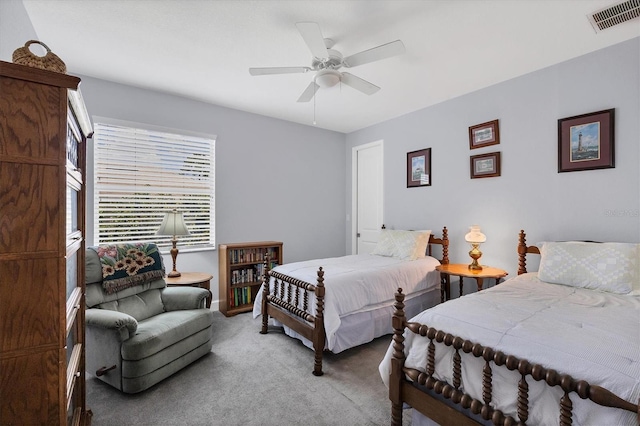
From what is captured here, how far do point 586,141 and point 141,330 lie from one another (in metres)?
4.16

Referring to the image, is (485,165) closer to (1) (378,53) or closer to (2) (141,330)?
(1) (378,53)

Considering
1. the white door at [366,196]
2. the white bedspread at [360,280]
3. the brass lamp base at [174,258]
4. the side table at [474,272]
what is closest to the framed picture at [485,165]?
the side table at [474,272]

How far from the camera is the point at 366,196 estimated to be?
522 cm

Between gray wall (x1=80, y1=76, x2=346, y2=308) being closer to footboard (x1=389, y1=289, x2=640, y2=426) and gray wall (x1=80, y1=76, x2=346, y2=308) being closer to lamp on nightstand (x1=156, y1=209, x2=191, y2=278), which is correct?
lamp on nightstand (x1=156, y1=209, x2=191, y2=278)

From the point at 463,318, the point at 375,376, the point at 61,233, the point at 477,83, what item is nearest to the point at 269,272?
the point at 375,376

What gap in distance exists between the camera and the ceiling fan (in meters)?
2.08

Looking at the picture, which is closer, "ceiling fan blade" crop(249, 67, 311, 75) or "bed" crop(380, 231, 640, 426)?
"bed" crop(380, 231, 640, 426)

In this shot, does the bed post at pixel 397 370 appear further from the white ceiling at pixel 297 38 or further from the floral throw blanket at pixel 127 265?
the floral throw blanket at pixel 127 265

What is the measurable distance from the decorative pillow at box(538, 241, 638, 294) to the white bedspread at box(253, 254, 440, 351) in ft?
3.92

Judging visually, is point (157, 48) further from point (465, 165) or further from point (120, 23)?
point (465, 165)

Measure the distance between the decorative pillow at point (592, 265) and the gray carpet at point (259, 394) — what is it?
1.67 meters

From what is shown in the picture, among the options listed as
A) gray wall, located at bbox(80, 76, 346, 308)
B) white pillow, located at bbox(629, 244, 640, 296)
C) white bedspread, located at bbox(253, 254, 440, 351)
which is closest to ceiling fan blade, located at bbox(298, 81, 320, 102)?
gray wall, located at bbox(80, 76, 346, 308)

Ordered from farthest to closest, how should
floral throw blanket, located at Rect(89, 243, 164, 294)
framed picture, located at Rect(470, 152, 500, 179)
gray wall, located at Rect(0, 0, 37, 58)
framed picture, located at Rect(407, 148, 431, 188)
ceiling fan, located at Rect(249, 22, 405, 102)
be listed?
1. framed picture, located at Rect(407, 148, 431, 188)
2. framed picture, located at Rect(470, 152, 500, 179)
3. floral throw blanket, located at Rect(89, 243, 164, 294)
4. ceiling fan, located at Rect(249, 22, 405, 102)
5. gray wall, located at Rect(0, 0, 37, 58)

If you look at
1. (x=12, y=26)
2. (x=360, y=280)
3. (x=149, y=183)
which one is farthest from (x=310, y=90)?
(x=149, y=183)
